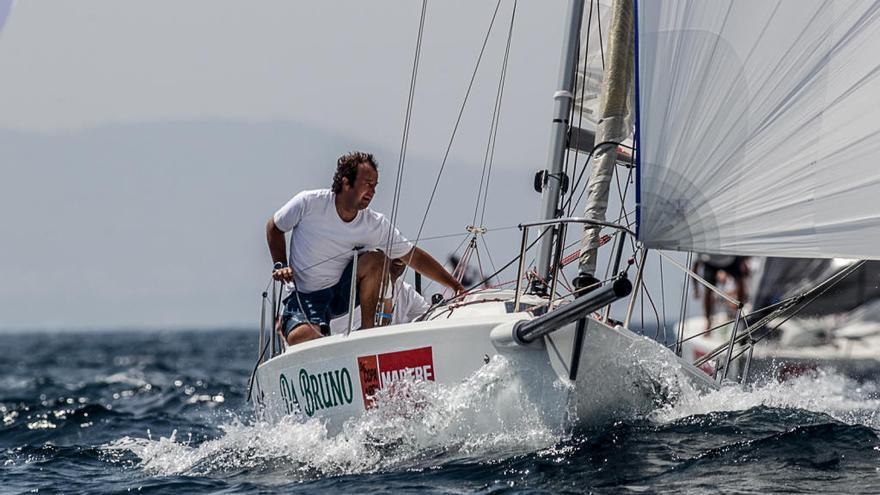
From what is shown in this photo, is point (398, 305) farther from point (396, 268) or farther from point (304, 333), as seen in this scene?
point (304, 333)

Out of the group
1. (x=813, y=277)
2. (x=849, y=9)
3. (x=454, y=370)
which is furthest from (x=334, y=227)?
(x=813, y=277)

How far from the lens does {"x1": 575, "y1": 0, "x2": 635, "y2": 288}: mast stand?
19.7 feet

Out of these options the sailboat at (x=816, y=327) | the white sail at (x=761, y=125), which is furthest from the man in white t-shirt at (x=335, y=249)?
the sailboat at (x=816, y=327)

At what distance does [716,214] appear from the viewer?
17.0ft

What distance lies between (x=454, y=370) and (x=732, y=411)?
61.4 inches

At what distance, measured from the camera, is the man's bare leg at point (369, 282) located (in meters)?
6.54

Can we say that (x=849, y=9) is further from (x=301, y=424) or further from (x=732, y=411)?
(x=301, y=424)

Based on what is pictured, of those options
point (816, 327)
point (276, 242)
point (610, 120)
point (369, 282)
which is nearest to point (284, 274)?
point (276, 242)

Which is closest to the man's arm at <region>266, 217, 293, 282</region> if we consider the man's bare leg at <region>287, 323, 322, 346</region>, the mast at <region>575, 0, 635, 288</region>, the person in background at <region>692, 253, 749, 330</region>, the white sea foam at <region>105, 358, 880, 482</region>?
the man's bare leg at <region>287, 323, 322, 346</region>

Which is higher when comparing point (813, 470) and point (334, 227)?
point (334, 227)

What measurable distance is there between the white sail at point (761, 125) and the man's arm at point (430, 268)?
1.86 metres

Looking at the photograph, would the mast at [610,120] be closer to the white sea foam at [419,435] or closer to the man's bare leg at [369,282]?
the white sea foam at [419,435]

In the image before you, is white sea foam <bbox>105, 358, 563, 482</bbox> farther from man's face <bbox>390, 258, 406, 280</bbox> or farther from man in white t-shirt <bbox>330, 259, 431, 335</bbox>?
man's face <bbox>390, 258, 406, 280</bbox>

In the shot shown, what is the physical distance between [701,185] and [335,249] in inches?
92.2
